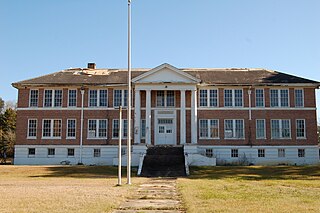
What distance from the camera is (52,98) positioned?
39469mm

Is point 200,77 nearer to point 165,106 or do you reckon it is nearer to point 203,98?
point 203,98

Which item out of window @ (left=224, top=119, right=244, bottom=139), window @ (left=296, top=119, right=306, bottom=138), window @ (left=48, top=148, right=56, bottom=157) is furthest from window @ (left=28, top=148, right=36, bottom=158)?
window @ (left=296, top=119, right=306, bottom=138)

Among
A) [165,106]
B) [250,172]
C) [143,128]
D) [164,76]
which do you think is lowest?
[250,172]

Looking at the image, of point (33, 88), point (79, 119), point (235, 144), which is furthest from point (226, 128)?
point (33, 88)

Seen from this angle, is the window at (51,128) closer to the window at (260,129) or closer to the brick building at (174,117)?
the brick building at (174,117)

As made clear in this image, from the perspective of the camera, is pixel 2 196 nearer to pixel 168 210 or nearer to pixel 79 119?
pixel 168 210

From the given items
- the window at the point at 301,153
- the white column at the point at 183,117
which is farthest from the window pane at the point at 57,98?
the window at the point at 301,153

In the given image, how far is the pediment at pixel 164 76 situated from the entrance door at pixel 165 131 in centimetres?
411

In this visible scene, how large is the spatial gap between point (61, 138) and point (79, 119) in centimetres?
265

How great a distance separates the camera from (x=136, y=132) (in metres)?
36.7

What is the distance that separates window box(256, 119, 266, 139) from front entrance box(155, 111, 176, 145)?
839cm

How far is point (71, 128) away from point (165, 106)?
9.91 metres

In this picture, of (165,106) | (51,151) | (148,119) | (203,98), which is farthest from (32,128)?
(203,98)

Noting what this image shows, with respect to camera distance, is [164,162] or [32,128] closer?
[164,162]
